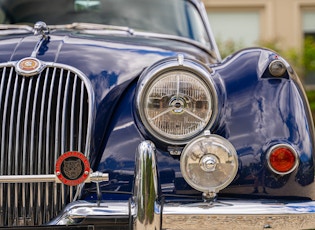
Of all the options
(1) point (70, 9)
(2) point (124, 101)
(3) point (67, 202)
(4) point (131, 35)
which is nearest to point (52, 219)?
(3) point (67, 202)

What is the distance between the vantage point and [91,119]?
11.3 ft

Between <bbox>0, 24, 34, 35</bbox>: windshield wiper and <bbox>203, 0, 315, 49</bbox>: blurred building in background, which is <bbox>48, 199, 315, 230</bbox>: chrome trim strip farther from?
<bbox>203, 0, 315, 49</bbox>: blurred building in background

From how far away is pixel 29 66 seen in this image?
3.57 metres

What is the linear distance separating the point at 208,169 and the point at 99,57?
896 millimetres

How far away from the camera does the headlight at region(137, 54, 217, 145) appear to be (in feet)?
11.0

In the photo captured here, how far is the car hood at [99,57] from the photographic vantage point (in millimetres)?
3537

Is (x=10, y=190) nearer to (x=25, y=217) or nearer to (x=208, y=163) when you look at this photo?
(x=25, y=217)

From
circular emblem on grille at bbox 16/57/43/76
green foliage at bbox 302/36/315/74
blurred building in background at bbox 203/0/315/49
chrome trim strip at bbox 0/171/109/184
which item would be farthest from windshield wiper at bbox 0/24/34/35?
blurred building in background at bbox 203/0/315/49

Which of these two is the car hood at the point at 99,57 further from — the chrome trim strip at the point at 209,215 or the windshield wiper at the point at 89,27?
the windshield wiper at the point at 89,27

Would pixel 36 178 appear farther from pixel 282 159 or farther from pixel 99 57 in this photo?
pixel 282 159

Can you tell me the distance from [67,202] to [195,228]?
2.02ft

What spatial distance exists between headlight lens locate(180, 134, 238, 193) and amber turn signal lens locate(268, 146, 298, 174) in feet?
0.79

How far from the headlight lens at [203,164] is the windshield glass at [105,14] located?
1.84 m

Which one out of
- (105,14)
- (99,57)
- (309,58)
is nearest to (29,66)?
(99,57)
